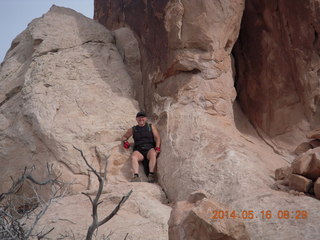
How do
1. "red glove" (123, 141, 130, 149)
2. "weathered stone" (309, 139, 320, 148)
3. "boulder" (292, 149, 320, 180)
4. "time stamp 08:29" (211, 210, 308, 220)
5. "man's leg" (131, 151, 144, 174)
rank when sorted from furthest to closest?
1. "red glove" (123, 141, 130, 149)
2. "man's leg" (131, 151, 144, 174)
3. "weathered stone" (309, 139, 320, 148)
4. "boulder" (292, 149, 320, 180)
5. "time stamp 08:29" (211, 210, 308, 220)

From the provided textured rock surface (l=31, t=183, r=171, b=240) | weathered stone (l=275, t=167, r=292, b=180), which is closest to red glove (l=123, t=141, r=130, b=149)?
textured rock surface (l=31, t=183, r=171, b=240)

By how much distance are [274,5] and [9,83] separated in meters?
3.91

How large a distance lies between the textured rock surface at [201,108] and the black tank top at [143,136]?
0.61 ft

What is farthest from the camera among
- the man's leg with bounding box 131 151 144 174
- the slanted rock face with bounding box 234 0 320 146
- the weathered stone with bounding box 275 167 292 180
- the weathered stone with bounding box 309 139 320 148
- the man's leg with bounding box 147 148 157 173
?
the slanted rock face with bounding box 234 0 320 146

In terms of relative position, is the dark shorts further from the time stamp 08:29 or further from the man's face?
the time stamp 08:29

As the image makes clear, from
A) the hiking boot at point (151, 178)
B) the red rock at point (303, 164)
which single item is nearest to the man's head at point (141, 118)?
the hiking boot at point (151, 178)

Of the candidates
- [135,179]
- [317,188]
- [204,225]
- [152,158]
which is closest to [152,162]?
[152,158]

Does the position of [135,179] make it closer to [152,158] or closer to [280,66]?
[152,158]

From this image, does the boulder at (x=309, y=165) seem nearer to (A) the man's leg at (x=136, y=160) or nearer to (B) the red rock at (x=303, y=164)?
(B) the red rock at (x=303, y=164)

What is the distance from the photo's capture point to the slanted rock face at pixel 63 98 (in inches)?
181

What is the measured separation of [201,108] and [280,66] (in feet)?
5.43

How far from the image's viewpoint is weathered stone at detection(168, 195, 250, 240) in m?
2.18

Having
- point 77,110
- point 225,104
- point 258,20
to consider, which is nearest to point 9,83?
point 77,110

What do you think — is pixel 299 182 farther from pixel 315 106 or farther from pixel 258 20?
pixel 258 20
